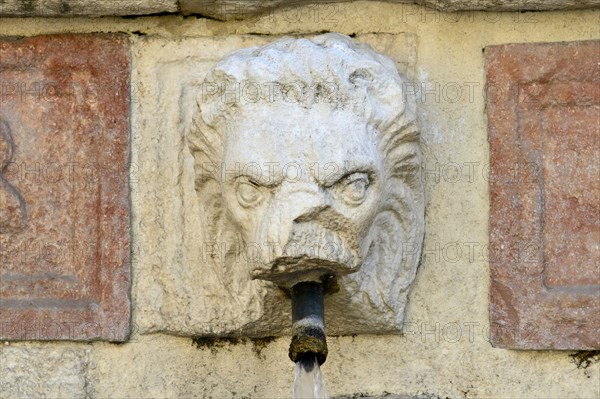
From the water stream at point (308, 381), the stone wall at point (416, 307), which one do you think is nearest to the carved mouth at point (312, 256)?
the water stream at point (308, 381)

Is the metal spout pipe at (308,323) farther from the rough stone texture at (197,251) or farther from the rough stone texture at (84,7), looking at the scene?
the rough stone texture at (84,7)

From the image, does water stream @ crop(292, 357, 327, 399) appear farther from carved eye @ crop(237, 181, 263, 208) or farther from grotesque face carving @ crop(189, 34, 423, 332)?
carved eye @ crop(237, 181, 263, 208)

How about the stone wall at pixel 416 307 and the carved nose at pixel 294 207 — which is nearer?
Result: the carved nose at pixel 294 207

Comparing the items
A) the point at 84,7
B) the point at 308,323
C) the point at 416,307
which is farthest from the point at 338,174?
the point at 84,7

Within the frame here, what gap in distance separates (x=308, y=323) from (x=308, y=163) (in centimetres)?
23

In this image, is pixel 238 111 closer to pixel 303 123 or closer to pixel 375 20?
pixel 303 123

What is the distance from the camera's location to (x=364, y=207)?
86.2 inches

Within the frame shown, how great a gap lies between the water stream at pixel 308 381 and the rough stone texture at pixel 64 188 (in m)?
0.32

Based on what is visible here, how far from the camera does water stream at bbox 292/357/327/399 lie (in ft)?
7.23

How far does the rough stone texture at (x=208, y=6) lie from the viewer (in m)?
2.35

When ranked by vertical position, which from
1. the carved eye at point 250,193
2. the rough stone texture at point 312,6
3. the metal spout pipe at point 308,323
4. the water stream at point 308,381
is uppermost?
the rough stone texture at point 312,6

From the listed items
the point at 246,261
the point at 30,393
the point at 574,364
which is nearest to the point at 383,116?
the point at 246,261

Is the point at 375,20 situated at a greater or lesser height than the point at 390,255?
greater

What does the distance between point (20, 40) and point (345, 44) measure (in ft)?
1.72
